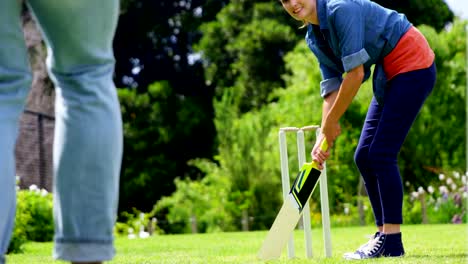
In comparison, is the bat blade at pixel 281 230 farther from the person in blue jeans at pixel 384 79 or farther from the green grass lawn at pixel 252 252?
the person in blue jeans at pixel 384 79

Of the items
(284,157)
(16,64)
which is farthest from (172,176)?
(16,64)

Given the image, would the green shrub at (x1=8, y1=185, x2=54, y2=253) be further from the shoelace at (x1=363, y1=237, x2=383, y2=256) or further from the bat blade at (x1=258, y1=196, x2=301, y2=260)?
the shoelace at (x1=363, y1=237, x2=383, y2=256)

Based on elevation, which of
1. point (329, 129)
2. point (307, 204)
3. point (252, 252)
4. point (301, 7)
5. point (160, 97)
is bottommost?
point (252, 252)

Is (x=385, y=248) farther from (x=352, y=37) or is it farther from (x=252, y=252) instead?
(x=252, y=252)

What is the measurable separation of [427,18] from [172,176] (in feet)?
23.8

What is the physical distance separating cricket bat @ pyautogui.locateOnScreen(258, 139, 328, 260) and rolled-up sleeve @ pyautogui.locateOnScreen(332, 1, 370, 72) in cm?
51

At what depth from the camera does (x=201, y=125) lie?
74.1 ft

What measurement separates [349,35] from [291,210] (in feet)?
2.81

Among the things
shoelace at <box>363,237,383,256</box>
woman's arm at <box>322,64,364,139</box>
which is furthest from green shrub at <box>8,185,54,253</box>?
woman's arm at <box>322,64,364,139</box>

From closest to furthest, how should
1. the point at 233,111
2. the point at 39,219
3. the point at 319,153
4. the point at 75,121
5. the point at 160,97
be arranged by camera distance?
the point at 75,121 < the point at 319,153 < the point at 39,219 < the point at 233,111 < the point at 160,97

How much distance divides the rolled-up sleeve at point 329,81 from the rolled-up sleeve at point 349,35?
0.36 m

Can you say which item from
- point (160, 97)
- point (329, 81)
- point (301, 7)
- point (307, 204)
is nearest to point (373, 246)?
point (307, 204)

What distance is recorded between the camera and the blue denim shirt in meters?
3.86

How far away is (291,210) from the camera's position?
4.09 m
